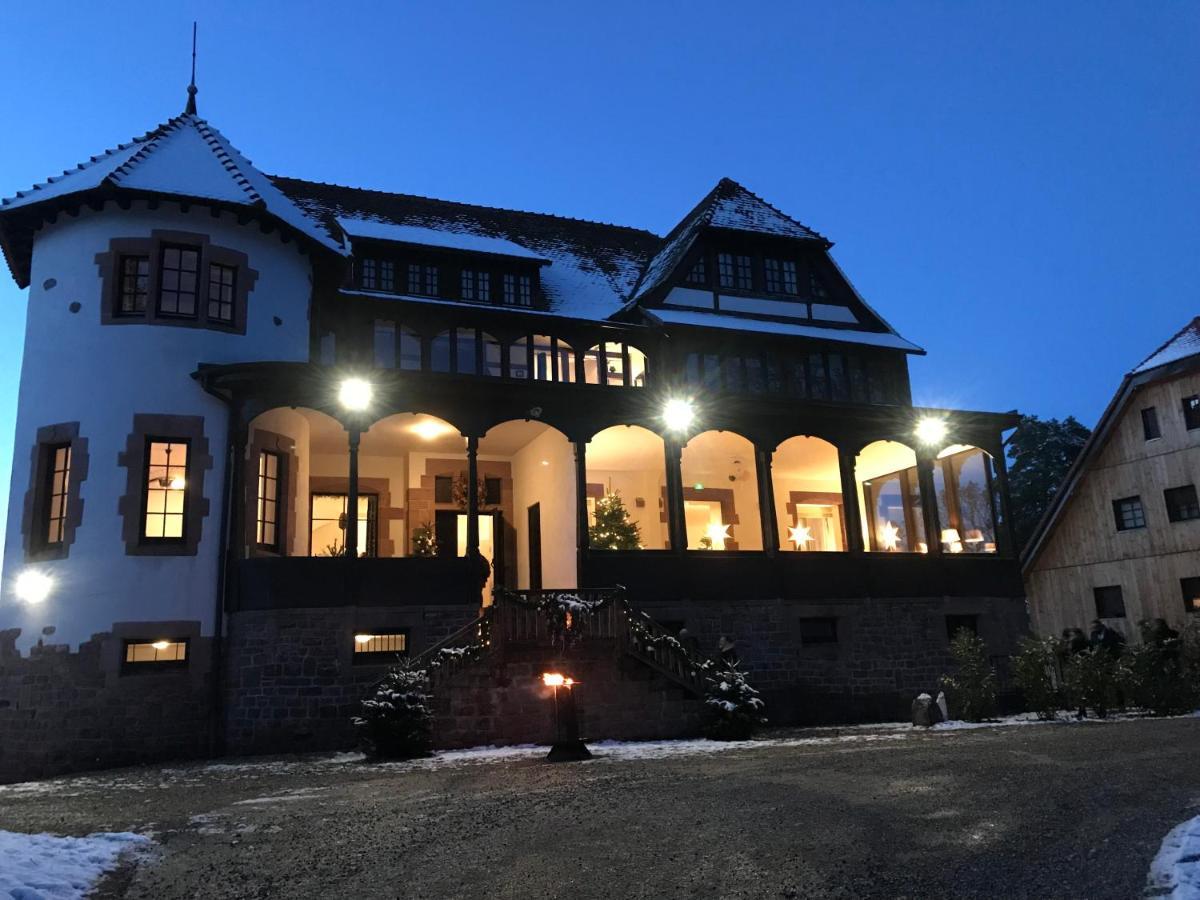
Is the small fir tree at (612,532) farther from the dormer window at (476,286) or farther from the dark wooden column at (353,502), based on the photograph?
the dormer window at (476,286)

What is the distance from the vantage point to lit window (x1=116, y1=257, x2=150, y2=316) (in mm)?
19156

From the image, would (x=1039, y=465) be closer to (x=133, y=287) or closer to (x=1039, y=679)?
(x=1039, y=679)

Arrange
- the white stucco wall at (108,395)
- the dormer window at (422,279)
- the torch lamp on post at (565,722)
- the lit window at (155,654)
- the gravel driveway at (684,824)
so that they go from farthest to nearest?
1. the dormer window at (422,279)
2. the white stucco wall at (108,395)
3. the lit window at (155,654)
4. the torch lamp on post at (565,722)
5. the gravel driveway at (684,824)

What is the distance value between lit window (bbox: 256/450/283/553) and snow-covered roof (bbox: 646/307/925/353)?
34.2ft

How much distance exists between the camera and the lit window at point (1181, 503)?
1161 inches

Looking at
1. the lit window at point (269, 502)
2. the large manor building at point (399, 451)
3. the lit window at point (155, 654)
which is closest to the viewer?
the lit window at point (155, 654)

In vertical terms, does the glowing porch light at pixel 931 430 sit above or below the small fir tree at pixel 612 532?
above

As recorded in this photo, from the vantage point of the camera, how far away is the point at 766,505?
23000mm

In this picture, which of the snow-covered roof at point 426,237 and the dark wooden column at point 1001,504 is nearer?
the snow-covered roof at point 426,237

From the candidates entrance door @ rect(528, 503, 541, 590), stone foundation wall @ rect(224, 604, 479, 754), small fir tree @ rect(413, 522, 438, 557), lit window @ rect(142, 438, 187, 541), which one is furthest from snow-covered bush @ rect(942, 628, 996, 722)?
lit window @ rect(142, 438, 187, 541)

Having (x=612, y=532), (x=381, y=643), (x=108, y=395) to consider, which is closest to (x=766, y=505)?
(x=612, y=532)

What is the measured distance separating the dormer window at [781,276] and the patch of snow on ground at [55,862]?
22.5m

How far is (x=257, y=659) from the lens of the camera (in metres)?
17.7

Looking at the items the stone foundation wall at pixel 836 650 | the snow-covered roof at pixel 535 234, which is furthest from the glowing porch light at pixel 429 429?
the stone foundation wall at pixel 836 650
